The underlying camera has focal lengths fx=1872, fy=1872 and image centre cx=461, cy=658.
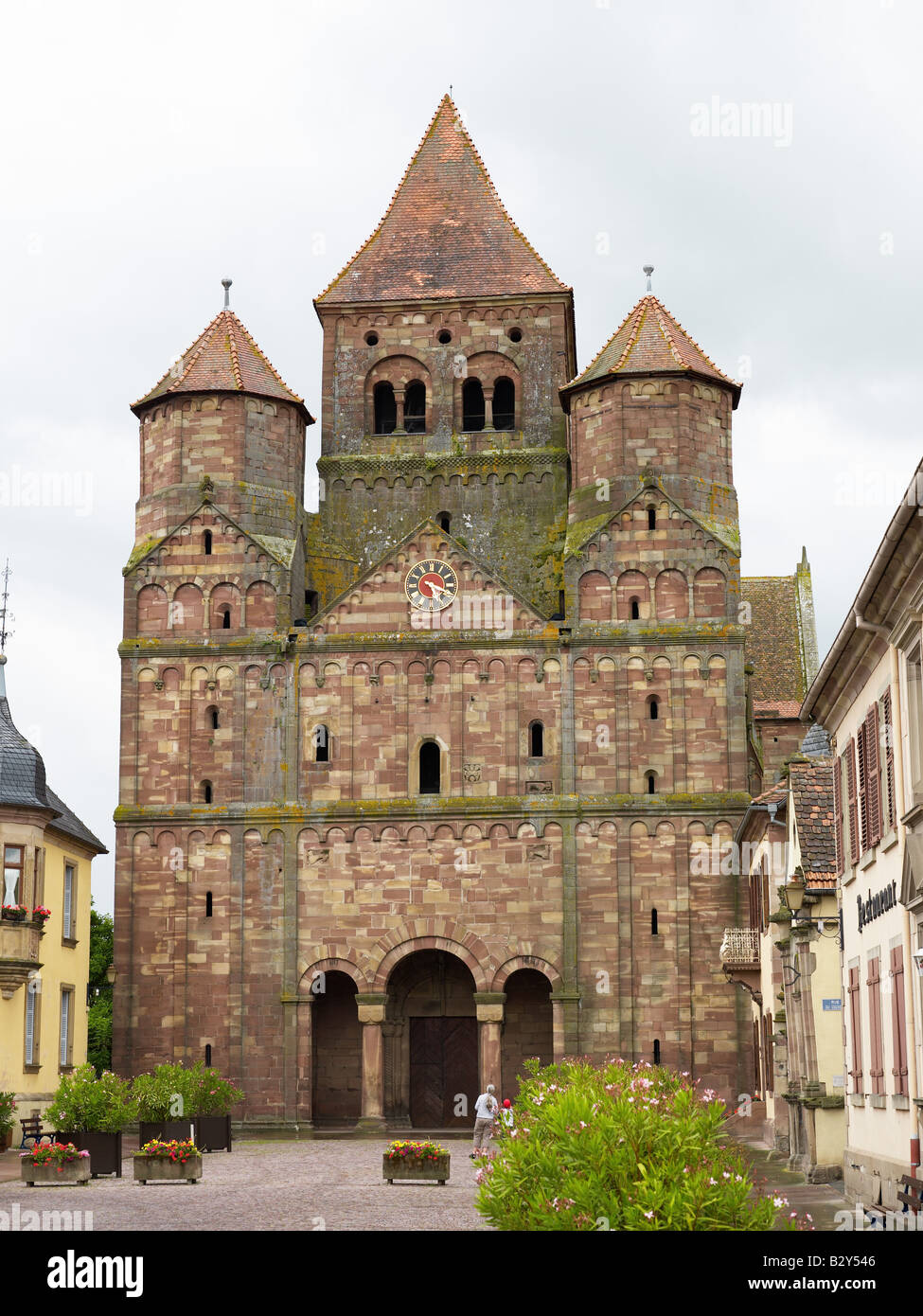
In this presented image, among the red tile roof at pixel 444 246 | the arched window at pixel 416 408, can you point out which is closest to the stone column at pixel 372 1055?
the arched window at pixel 416 408

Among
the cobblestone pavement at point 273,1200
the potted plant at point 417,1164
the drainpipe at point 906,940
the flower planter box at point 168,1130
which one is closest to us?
the drainpipe at point 906,940

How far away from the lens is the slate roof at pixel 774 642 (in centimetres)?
6712

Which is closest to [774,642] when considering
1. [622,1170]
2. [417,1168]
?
[417,1168]

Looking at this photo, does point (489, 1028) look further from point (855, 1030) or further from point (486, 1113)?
point (855, 1030)

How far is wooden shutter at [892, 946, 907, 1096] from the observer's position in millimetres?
24156

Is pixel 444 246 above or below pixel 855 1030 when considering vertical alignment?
above

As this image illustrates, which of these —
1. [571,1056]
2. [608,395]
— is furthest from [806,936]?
[608,395]

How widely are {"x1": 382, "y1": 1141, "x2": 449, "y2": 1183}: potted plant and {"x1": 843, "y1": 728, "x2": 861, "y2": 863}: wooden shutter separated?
8739 millimetres

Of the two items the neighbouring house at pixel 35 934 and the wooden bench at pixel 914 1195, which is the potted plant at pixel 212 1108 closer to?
the neighbouring house at pixel 35 934

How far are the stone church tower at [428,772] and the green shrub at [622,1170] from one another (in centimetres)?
3208

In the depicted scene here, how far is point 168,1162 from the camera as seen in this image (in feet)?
106

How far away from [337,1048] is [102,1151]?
19598mm
